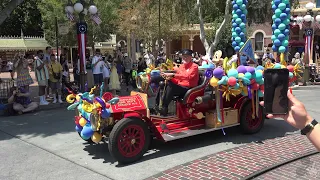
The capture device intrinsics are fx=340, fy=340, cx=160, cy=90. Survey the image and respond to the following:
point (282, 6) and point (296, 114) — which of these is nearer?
point (296, 114)

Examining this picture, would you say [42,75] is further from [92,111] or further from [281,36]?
[281,36]

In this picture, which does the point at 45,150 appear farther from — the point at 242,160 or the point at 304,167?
the point at 304,167

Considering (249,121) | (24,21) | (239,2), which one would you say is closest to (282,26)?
(239,2)

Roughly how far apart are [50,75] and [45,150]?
5380 mm

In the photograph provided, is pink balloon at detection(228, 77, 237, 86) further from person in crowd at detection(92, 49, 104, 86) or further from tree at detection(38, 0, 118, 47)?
tree at detection(38, 0, 118, 47)

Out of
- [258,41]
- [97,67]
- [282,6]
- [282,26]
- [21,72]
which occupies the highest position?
[258,41]

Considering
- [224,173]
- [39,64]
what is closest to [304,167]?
[224,173]

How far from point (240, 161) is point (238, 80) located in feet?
4.63

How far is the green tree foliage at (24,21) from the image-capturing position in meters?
36.1

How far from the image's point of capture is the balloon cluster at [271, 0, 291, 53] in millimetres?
11529

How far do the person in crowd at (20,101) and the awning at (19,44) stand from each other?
1127 inches

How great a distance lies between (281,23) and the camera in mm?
11812

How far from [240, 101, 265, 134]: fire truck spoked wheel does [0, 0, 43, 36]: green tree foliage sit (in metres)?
32.6

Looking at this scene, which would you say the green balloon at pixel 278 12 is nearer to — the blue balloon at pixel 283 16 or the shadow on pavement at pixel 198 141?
the blue balloon at pixel 283 16
